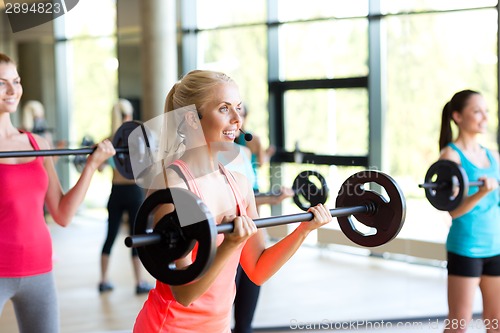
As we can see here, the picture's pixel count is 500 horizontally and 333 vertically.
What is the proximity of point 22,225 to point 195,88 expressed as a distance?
893 millimetres

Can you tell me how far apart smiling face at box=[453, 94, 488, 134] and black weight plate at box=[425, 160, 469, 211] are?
11.0 inches

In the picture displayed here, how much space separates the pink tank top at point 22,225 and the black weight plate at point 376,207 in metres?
1.03

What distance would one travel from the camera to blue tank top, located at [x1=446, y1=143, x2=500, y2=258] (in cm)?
314

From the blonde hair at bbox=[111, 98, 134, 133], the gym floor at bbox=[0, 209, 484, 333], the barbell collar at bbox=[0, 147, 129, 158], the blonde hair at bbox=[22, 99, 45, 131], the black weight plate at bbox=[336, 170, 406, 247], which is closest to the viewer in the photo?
the black weight plate at bbox=[336, 170, 406, 247]

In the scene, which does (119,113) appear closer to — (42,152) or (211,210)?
(42,152)

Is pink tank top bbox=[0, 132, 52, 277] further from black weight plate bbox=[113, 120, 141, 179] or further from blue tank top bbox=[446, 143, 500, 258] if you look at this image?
blue tank top bbox=[446, 143, 500, 258]

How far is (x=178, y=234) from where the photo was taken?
168 centimetres

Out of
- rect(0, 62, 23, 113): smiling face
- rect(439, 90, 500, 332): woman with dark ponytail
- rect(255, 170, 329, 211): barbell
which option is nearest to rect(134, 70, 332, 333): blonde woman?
rect(0, 62, 23, 113): smiling face

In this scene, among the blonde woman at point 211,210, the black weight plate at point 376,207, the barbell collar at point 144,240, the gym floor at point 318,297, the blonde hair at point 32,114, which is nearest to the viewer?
the barbell collar at point 144,240

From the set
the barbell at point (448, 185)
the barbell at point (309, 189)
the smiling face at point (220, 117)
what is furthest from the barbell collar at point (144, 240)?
the barbell at point (448, 185)

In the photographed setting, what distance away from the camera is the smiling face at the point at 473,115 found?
3.35 metres

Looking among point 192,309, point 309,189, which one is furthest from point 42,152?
Result: point 309,189

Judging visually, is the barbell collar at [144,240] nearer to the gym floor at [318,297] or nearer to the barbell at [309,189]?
the barbell at [309,189]

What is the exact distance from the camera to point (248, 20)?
705cm
